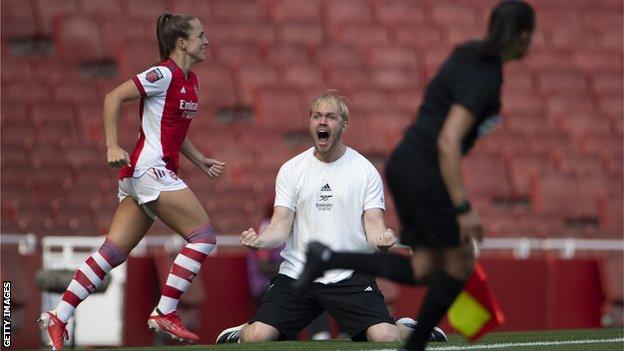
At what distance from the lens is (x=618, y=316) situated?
12.5 meters

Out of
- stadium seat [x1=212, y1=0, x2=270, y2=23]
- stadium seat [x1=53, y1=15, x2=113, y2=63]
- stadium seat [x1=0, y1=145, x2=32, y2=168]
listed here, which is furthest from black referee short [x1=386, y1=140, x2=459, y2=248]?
stadium seat [x1=212, y1=0, x2=270, y2=23]

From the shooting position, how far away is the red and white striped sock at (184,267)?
6992 mm

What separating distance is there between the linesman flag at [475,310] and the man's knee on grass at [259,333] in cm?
144

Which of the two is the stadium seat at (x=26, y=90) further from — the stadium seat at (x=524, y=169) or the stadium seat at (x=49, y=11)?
the stadium seat at (x=524, y=169)

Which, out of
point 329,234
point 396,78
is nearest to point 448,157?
point 329,234

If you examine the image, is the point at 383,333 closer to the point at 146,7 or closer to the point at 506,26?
the point at 506,26

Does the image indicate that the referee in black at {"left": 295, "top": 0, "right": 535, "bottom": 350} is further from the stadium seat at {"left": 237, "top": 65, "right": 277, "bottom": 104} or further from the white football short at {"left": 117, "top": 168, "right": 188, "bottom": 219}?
the stadium seat at {"left": 237, "top": 65, "right": 277, "bottom": 104}

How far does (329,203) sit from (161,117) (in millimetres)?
1063

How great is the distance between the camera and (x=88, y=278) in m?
6.89

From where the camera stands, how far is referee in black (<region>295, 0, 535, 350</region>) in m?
5.12

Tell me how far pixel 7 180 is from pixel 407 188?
27.6 ft

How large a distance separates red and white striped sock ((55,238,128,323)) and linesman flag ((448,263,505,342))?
1.79m

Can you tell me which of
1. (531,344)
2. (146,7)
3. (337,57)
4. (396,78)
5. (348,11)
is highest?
(146,7)

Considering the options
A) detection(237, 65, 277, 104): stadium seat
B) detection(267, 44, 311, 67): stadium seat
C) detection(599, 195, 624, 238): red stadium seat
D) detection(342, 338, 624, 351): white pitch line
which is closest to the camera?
detection(342, 338, 624, 351): white pitch line
